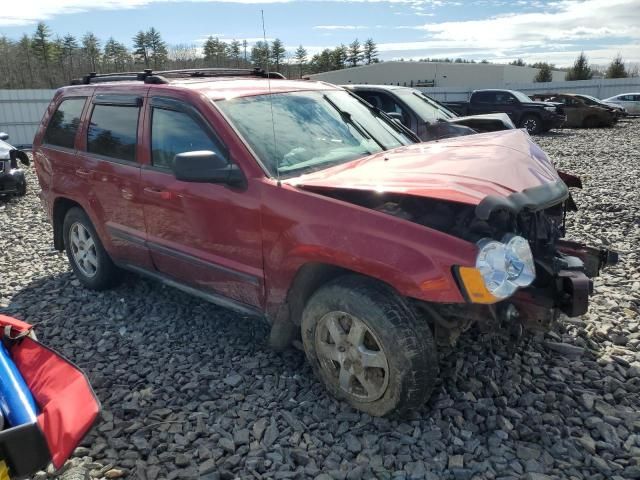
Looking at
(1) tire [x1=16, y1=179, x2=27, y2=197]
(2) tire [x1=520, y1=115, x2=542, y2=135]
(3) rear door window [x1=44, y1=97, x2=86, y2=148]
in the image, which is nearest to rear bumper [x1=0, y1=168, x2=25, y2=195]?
(1) tire [x1=16, y1=179, x2=27, y2=197]

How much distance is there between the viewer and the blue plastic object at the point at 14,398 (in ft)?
7.30

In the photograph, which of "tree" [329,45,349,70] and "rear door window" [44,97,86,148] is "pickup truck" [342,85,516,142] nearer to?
"rear door window" [44,97,86,148]

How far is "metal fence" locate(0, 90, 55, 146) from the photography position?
60.3ft

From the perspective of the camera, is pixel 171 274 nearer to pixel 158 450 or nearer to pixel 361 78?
pixel 158 450

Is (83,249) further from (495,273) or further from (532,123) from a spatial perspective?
(532,123)

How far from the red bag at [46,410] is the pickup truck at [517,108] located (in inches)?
714

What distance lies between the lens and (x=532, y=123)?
63.5 feet

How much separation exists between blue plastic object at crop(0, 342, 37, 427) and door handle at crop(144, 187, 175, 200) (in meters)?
1.46

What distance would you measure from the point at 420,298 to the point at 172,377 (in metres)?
1.89

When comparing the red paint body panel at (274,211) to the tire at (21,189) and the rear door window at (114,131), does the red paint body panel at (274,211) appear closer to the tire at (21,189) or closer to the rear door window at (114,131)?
the rear door window at (114,131)

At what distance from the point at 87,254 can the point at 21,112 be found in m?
16.8

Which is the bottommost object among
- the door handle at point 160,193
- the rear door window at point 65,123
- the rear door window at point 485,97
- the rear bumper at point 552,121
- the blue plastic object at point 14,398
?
the blue plastic object at point 14,398

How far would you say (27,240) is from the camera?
6.92 m

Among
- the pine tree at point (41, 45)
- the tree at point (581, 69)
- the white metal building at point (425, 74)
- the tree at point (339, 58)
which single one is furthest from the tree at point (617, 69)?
the pine tree at point (41, 45)
